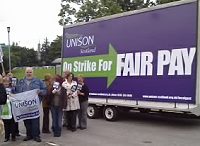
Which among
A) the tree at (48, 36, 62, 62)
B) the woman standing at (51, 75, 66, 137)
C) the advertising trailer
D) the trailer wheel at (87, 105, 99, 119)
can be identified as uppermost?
the tree at (48, 36, 62, 62)

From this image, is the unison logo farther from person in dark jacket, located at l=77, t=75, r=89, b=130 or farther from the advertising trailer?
person in dark jacket, located at l=77, t=75, r=89, b=130

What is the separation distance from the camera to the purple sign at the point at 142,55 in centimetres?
1274

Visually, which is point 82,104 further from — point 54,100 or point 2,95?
point 2,95

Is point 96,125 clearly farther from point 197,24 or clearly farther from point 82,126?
point 197,24

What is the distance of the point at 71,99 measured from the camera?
520 inches

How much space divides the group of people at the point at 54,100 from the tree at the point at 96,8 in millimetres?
20064

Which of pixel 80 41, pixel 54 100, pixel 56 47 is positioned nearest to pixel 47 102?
pixel 54 100

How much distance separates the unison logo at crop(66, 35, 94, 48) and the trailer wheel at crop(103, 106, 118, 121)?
2.43m

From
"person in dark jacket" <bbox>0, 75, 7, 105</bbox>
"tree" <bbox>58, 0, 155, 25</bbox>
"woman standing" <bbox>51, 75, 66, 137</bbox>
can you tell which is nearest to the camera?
"person in dark jacket" <bbox>0, 75, 7, 105</bbox>

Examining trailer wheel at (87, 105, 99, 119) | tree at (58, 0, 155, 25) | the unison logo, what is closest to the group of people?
trailer wheel at (87, 105, 99, 119)

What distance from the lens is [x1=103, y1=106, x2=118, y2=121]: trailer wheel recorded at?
51.1ft

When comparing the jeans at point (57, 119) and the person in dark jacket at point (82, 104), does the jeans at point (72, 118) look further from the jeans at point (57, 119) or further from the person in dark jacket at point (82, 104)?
the jeans at point (57, 119)

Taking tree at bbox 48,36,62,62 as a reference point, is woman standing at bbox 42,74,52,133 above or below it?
below

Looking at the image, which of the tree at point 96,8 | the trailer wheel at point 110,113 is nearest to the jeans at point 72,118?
the trailer wheel at point 110,113
